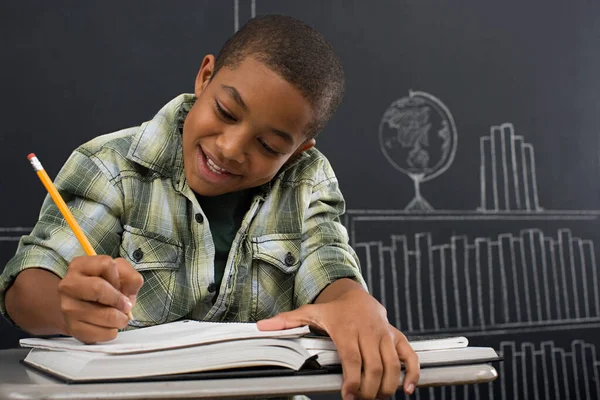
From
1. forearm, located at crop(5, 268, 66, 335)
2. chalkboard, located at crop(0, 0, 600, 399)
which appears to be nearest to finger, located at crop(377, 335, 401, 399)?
forearm, located at crop(5, 268, 66, 335)

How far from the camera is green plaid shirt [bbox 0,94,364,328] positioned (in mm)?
1070

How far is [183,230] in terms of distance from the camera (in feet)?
3.78

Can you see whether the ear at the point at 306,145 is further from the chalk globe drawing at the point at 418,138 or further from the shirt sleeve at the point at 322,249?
the chalk globe drawing at the point at 418,138

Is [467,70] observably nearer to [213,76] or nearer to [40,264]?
[213,76]

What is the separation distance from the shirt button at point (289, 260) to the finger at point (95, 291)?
1.63 feet

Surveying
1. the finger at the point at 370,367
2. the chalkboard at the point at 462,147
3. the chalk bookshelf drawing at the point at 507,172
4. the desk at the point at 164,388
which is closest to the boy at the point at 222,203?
the finger at the point at 370,367

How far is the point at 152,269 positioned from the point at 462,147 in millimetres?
1332

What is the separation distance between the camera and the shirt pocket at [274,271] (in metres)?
1.17

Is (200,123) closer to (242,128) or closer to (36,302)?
(242,128)

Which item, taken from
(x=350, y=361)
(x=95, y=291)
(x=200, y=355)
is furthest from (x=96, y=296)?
(x=350, y=361)

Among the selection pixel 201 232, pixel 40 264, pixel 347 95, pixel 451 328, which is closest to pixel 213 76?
pixel 201 232

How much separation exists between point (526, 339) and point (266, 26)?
1529 millimetres

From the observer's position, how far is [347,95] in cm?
204

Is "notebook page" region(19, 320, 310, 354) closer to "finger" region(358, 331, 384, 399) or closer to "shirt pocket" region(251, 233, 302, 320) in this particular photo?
"finger" region(358, 331, 384, 399)
